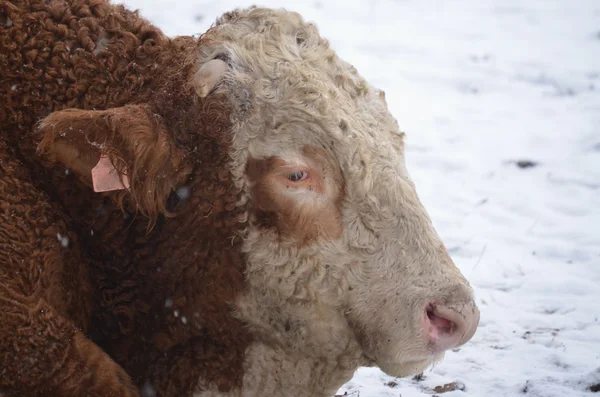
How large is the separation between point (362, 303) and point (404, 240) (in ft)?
1.09

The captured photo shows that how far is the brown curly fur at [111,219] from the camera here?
3240mm

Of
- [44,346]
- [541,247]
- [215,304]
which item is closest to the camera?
[44,346]

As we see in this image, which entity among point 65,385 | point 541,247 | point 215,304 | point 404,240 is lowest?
point 541,247

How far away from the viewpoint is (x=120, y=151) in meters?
3.24

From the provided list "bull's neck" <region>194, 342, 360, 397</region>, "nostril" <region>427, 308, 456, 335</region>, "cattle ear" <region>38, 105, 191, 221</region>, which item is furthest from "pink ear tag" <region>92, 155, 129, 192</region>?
"nostril" <region>427, 308, 456, 335</region>

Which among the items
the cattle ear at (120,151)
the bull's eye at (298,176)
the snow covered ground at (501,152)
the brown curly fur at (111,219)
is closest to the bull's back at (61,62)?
the brown curly fur at (111,219)

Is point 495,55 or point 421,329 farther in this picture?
point 495,55

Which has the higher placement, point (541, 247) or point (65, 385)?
point (65, 385)

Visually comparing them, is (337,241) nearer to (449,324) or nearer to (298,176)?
(298,176)

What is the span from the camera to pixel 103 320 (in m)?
3.66

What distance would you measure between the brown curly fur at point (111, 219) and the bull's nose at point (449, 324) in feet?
2.78

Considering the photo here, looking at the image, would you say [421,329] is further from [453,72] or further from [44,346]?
[453,72]

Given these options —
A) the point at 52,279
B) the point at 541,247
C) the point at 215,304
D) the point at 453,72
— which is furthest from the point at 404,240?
the point at 453,72

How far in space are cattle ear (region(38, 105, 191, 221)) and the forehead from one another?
35 cm
